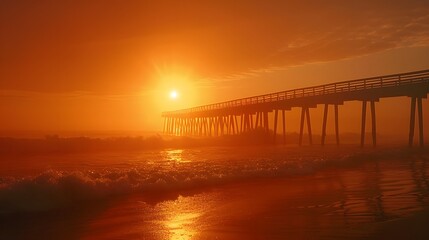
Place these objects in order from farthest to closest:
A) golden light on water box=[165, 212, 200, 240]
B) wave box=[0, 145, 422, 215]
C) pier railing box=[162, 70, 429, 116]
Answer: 1. pier railing box=[162, 70, 429, 116]
2. wave box=[0, 145, 422, 215]
3. golden light on water box=[165, 212, 200, 240]

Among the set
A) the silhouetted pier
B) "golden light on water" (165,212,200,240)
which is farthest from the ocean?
the silhouetted pier

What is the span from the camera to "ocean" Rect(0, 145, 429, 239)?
6496 mm

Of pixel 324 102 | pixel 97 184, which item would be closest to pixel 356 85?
pixel 324 102

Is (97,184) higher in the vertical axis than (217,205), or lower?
higher

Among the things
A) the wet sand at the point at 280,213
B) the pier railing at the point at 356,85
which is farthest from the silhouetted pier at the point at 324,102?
the wet sand at the point at 280,213

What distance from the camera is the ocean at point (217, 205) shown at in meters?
6.50

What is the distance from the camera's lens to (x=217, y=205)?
8.71 m

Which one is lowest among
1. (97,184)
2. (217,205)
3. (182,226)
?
(182,226)

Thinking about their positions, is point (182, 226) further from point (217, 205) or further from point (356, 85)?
point (356, 85)

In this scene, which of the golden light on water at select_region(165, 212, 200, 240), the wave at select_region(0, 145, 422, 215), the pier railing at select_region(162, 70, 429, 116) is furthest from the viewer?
the pier railing at select_region(162, 70, 429, 116)

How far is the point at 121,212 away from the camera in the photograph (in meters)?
8.34

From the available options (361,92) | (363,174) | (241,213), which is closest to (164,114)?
(361,92)

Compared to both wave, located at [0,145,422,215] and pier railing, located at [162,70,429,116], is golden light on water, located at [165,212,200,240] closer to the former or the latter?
wave, located at [0,145,422,215]

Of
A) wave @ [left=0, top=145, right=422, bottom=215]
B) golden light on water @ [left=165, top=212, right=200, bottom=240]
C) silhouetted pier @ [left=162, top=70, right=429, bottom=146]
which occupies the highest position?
silhouetted pier @ [left=162, top=70, right=429, bottom=146]
